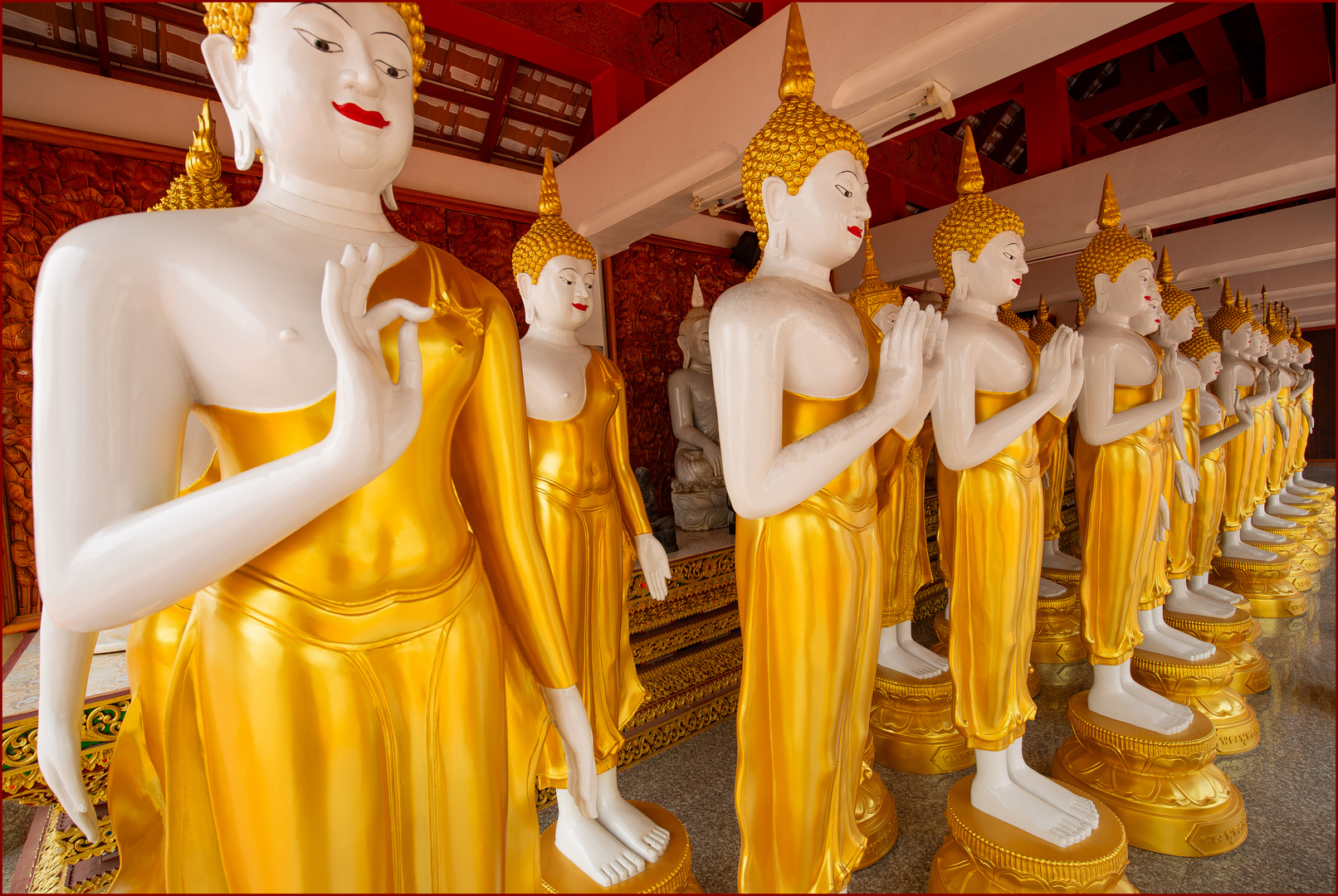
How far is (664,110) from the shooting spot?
3.39 metres

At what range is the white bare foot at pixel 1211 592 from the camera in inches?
142

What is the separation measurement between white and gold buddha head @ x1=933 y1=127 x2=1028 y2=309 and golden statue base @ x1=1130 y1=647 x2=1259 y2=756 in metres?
1.90

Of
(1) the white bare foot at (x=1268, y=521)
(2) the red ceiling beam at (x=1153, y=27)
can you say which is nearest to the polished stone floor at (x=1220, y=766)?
(1) the white bare foot at (x=1268, y=521)

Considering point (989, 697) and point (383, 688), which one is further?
point (989, 697)

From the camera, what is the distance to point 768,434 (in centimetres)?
138

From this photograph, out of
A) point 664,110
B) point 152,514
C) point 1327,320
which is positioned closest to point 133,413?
point 152,514

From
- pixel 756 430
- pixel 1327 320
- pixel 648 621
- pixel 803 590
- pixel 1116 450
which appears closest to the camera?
pixel 756 430

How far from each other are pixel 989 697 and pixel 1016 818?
1.06ft

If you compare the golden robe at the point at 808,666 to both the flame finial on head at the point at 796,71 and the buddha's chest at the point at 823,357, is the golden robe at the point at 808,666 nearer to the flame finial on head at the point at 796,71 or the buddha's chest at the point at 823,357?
the buddha's chest at the point at 823,357

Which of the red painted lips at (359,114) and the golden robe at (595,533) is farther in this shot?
the golden robe at (595,533)

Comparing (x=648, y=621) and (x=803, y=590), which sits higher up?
(x=803, y=590)

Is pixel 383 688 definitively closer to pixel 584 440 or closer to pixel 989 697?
pixel 584 440

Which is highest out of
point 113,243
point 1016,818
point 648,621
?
point 113,243

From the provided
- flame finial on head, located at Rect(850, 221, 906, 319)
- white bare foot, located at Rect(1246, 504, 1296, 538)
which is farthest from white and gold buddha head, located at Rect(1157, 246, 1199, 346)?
white bare foot, located at Rect(1246, 504, 1296, 538)
